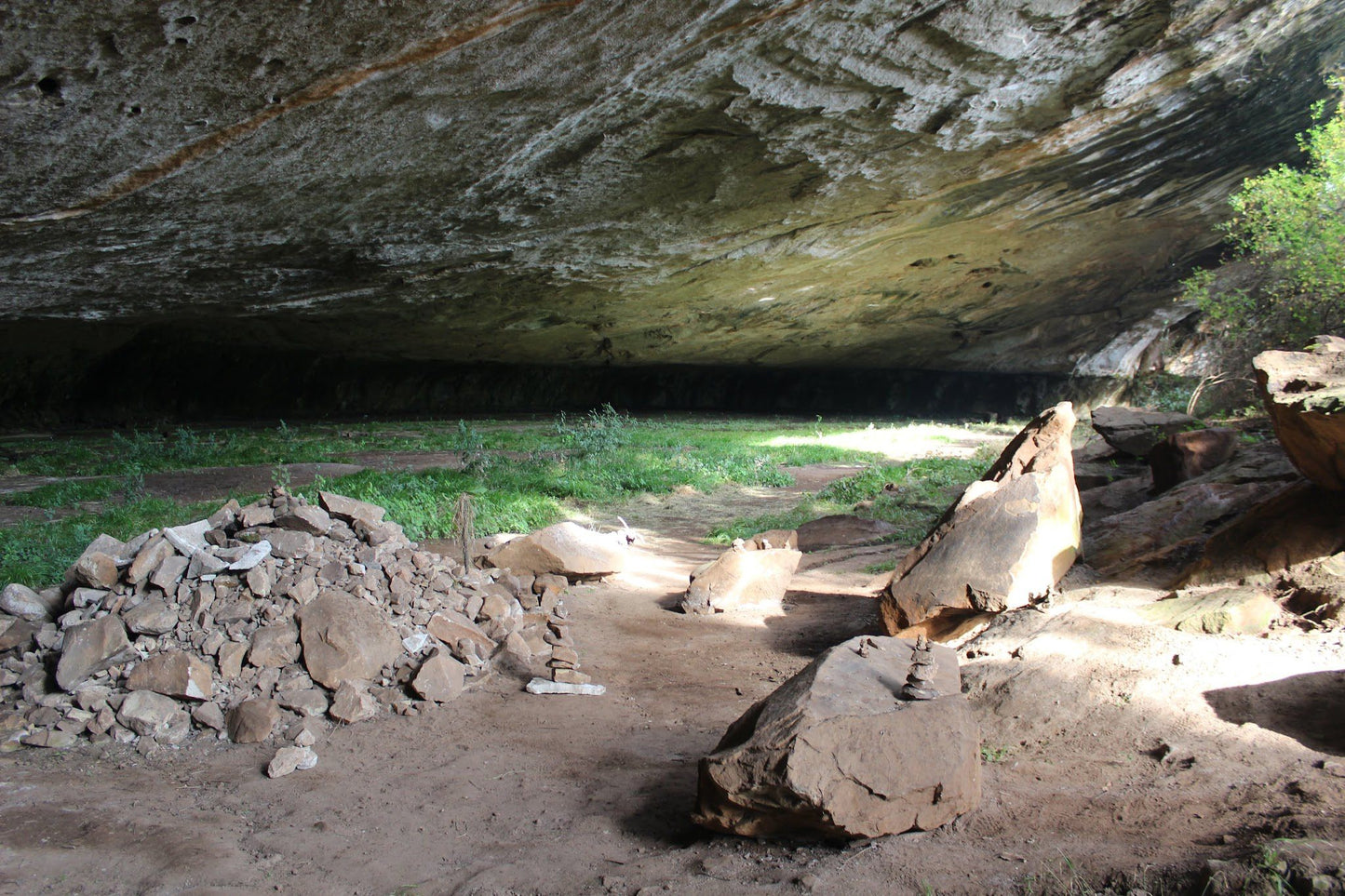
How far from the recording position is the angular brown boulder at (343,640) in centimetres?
384

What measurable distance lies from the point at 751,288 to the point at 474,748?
11.8 metres

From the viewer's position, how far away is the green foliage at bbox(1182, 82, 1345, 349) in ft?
26.7

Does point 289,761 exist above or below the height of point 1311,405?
below

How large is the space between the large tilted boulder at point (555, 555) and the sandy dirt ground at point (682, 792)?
5.22 ft

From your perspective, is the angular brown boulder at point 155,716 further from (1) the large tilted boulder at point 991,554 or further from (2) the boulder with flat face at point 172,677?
(1) the large tilted boulder at point 991,554

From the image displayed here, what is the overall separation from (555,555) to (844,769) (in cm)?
362

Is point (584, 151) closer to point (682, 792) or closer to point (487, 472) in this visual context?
point (487, 472)

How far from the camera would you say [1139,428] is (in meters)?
7.58

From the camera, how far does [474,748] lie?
346 centimetres

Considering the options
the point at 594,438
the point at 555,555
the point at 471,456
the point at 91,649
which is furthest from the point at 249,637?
the point at 594,438

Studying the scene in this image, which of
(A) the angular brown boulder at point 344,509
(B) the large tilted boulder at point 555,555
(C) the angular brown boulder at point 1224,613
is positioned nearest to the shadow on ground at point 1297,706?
(C) the angular brown boulder at point 1224,613

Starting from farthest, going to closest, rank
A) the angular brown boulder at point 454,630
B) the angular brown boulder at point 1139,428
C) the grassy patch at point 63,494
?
the angular brown boulder at point 1139,428 < the grassy patch at point 63,494 < the angular brown boulder at point 454,630

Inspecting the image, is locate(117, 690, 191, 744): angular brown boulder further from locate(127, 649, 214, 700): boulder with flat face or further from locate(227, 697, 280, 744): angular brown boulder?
locate(227, 697, 280, 744): angular brown boulder

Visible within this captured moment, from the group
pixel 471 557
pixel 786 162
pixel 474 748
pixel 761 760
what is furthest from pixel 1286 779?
pixel 786 162
